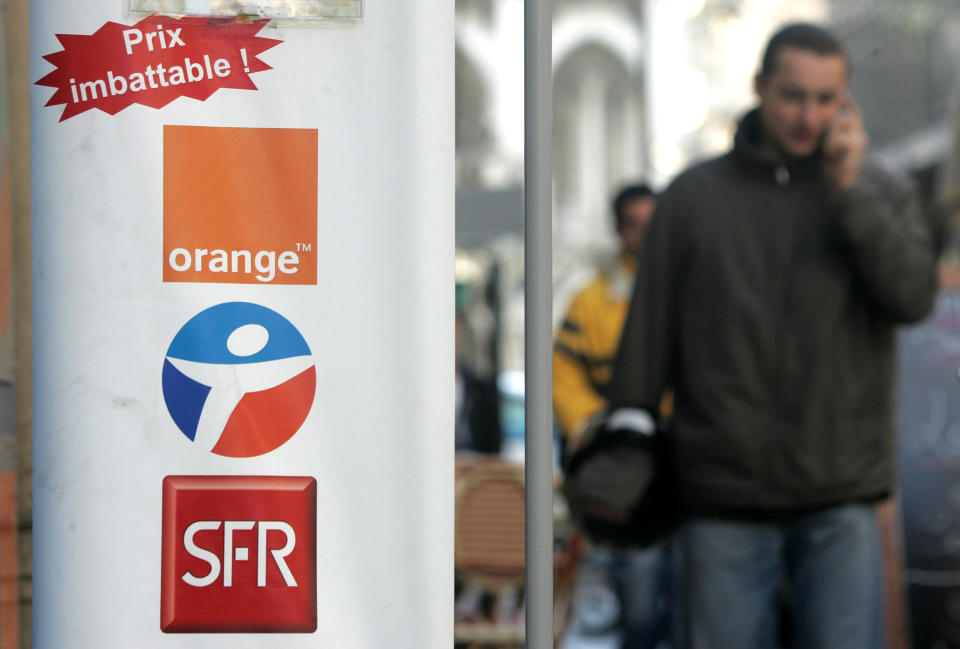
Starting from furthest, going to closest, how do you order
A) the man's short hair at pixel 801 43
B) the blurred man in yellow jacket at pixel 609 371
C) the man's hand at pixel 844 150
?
the blurred man in yellow jacket at pixel 609 371
the man's short hair at pixel 801 43
the man's hand at pixel 844 150

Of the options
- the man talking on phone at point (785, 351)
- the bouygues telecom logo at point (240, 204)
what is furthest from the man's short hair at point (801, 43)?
the bouygues telecom logo at point (240, 204)

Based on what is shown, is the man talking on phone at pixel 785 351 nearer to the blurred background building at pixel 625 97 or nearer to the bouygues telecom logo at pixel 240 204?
the blurred background building at pixel 625 97

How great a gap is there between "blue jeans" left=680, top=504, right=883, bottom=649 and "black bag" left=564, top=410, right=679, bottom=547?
13 centimetres

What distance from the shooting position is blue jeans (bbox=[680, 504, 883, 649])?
2793mm

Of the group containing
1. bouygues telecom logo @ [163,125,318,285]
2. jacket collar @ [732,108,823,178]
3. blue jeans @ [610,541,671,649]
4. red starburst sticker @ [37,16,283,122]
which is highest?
jacket collar @ [732,108,823,178]

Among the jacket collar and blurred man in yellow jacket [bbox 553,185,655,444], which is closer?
the jacket collar

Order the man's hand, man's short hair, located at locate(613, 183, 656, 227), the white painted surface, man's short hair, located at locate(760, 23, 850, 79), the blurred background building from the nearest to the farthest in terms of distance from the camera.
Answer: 1. the white painted surface
2. the man's hand
3. man's short hair, located at locate(760, 23, 850, 79)
4. man's short hair, located at locate(613, 183, 656, 227)
5. the blurred background building

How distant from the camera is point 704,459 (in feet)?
9.51

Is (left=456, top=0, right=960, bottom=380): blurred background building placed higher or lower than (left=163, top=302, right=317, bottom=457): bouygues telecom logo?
higher

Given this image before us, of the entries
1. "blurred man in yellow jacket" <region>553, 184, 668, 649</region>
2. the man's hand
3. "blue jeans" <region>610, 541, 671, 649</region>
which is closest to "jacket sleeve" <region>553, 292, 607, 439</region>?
"blurred man in yellow jacket" <region>553, 184, 668, 649</region>

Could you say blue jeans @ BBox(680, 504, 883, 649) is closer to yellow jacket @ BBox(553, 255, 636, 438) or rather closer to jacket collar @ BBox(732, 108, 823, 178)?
jacket collar @ BBox(732, 108, 823, 178)

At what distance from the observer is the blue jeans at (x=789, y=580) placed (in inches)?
110

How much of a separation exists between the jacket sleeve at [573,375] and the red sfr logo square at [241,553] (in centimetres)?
254

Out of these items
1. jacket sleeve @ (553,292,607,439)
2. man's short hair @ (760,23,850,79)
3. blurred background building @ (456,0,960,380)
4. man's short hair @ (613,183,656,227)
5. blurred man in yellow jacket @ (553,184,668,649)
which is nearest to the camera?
man's short hair @ (760,23,850,79)
